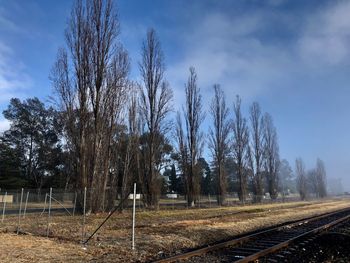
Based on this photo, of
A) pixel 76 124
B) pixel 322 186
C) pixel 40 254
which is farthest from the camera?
pixel 322 186

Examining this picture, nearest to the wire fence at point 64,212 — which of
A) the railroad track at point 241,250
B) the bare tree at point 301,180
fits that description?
the railroad track at point 241,250

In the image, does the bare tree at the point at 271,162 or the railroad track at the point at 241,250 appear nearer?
the railroad track at the point at 241,250

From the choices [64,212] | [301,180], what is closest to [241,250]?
[64,212]

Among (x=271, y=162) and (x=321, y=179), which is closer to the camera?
(x=271, y=162)

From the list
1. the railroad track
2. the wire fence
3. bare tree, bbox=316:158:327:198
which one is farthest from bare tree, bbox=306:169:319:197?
the railroad track

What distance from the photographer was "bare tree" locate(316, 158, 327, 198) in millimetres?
105050

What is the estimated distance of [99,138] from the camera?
27.1 m

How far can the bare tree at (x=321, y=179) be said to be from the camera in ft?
345

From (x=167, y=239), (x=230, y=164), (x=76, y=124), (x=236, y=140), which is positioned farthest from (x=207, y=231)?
(x=230, y=164)

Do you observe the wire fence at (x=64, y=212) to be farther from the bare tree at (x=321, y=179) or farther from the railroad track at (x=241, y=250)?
the bare tree at (x=321, y=179)

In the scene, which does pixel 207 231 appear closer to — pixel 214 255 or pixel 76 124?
pixel 214 255

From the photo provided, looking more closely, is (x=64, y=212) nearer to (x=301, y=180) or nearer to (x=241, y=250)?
(x=241, y=250)

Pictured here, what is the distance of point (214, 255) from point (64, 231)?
803 cm

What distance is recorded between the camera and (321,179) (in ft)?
361
